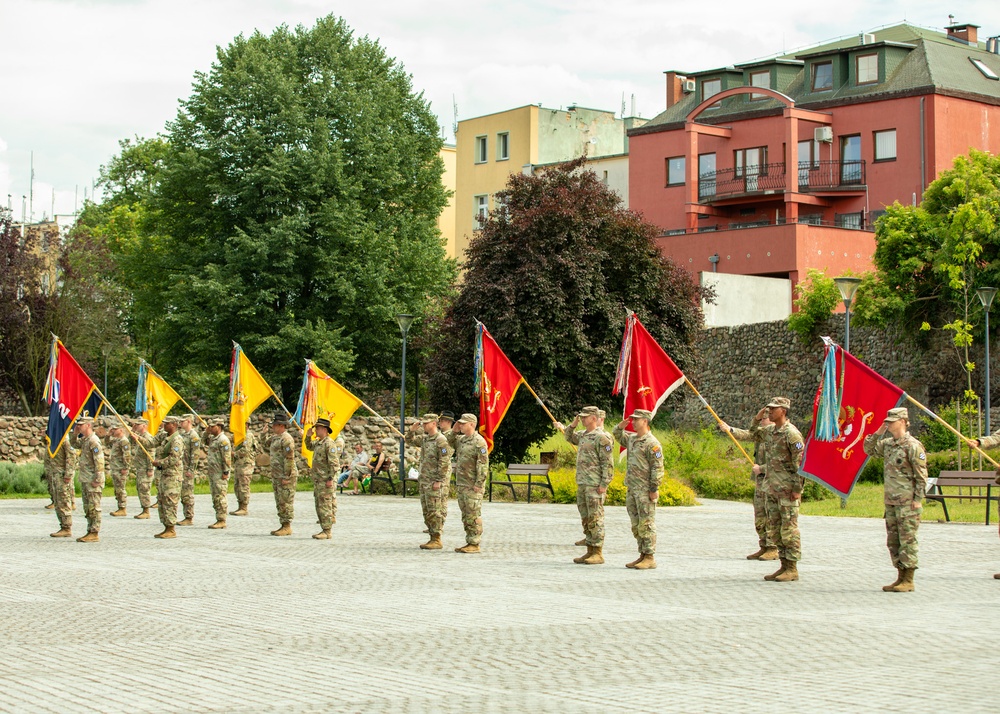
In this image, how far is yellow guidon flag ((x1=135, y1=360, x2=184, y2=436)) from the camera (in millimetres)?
27594

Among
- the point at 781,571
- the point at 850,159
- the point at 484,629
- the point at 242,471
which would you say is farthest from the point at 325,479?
the point at 850,159

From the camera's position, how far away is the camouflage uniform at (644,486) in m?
15.5

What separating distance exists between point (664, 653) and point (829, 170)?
160ft

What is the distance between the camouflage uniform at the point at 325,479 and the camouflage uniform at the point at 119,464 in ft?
21.1

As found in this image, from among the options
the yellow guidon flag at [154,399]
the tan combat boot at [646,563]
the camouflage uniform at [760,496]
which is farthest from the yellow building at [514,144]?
the tan combat boot at [646,563]

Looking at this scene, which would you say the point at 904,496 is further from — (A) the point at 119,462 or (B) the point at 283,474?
(A) the point at 119,462

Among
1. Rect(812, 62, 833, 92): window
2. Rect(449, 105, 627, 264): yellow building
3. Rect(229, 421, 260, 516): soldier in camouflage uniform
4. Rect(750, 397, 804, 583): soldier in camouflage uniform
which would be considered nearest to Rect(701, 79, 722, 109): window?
Rect(812, 62, 833, 92): window

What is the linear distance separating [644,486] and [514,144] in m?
56.6

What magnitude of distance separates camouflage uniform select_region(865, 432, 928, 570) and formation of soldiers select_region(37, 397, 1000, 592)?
0.01 meters

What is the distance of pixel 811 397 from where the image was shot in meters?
46.4

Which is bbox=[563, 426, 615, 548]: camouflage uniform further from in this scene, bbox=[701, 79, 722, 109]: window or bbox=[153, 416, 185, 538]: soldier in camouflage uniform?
bbox=[701, 79, 722, 109]: window

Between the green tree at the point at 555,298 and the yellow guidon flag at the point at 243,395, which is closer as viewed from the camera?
the yellow guidon flag at the point at 243,395

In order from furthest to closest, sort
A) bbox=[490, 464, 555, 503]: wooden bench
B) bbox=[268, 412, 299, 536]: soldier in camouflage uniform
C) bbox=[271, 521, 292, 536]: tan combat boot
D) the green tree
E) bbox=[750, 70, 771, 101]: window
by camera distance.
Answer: bbox=[750, 70, 771, 101]: window
the green tree
bbox=[490, 464, 555, 503]: wooden bench
bbox=[268, 412, 299, 536]: soldier in camouflage uniform
bbox=[271, 521, 292, 536]: tan combat boot

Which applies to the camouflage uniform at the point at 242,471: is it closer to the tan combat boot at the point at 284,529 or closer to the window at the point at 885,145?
the tan combat boot at the point at 284,529
